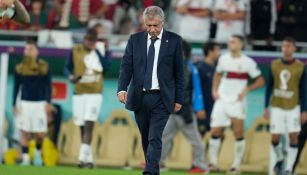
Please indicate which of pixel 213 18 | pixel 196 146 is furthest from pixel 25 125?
pixel 213 18

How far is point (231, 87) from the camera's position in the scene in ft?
66.8

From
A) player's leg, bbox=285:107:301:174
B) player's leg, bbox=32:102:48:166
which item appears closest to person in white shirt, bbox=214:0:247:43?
player's leg, bbox=285:107:301:174

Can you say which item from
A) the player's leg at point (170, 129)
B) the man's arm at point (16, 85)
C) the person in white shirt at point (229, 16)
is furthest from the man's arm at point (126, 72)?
the person in white shirt at point (229, 16)

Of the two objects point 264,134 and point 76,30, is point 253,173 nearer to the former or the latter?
point 264,134

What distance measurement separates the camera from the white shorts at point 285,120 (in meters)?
20.2

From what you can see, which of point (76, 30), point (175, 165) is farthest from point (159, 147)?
point (76, 30)

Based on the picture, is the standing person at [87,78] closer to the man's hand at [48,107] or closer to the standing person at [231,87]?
the man's hand at [48,107]

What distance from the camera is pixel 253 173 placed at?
71.6ft

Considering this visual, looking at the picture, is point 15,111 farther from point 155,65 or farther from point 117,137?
→ point 155,65

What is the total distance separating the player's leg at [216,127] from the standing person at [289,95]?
84cm

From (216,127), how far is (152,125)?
6.34 metres

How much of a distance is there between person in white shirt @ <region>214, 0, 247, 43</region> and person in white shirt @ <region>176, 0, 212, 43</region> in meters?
0.24

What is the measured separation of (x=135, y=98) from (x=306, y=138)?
6971 mm

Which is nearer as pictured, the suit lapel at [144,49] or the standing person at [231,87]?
the suit lapel at [144,49]
